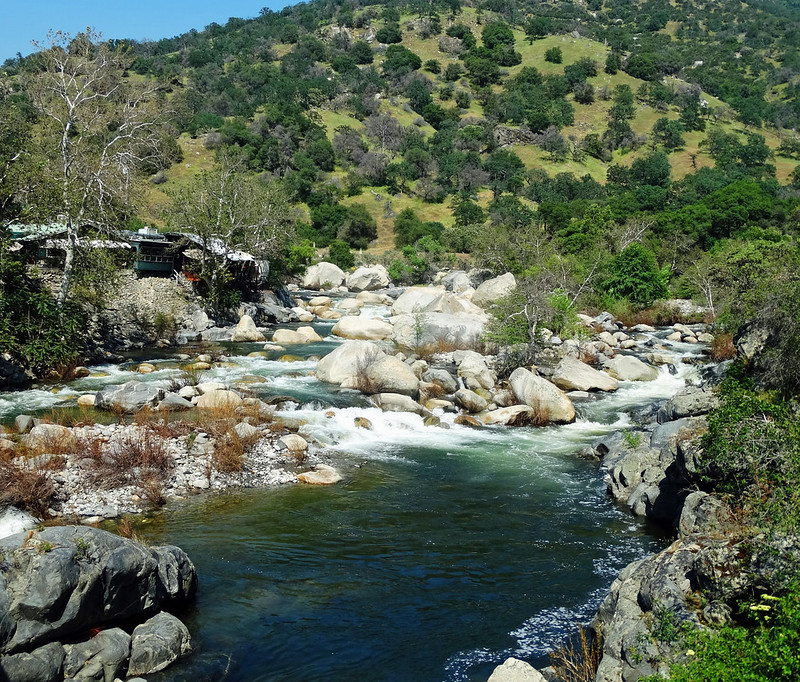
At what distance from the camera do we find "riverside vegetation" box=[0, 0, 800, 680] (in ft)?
51.9

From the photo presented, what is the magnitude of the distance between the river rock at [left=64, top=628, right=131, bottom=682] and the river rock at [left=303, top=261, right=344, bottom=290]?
163ft

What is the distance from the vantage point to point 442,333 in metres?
31.7

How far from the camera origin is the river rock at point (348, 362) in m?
25.6

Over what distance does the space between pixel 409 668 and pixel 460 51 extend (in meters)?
150

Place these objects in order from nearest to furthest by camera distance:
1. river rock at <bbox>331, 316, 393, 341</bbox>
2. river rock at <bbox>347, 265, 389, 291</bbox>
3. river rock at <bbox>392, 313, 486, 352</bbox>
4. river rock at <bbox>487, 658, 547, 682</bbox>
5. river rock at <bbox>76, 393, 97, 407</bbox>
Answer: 1. river rock at <bbox>487, 658, 547, 682</bbox>
2. river rock at <bbox>76, 393, 97, 407</bbox>
3. river rock at <bbox>392, 313, 486, 352</bbox>
4. river rock at <bbox>331, 316, 393, 341</bbox>
5. river rock at <bbox>347, 265, 389, 291</bbox>

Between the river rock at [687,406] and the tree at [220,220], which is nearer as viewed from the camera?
the river rock at [687,406]

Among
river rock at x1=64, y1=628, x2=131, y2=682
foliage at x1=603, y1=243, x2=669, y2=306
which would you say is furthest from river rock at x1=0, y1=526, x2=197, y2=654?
foliage at x1=603, y1=243, x2=669, y2=306

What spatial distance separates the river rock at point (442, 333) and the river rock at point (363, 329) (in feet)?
9.76

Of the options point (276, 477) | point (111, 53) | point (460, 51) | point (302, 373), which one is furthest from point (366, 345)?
point (460, 51)

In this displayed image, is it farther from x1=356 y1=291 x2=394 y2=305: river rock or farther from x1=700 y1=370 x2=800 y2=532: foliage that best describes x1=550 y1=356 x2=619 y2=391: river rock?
x1=356 y1=291 x2=394 y2=305: river rock

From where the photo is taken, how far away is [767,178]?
85.8 meters

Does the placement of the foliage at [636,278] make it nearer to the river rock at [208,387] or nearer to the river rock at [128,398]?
the river rock at [208,387]

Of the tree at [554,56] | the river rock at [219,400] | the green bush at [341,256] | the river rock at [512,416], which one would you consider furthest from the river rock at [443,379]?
the tree at [554,56]

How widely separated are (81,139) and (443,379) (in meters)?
17.4
